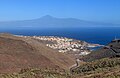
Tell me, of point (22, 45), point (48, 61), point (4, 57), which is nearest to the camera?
point (4, 57)

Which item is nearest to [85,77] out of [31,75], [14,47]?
[31,75]

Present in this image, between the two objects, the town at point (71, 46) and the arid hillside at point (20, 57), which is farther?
the town at point (71, 46)

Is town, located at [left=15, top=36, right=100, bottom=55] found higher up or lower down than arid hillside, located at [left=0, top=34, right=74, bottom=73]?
lower down

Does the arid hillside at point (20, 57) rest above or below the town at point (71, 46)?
above

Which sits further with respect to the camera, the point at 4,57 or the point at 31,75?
the point at 4,57

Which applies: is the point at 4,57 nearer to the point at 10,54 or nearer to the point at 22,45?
the point at 10,54

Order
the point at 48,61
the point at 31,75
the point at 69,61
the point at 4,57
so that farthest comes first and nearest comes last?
1. the point at 69,61
2. the point at 48,61
3. the point at 4,57
4. the point at 31,75

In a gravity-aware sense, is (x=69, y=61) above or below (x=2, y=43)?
below

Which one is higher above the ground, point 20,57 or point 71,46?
point 20,57

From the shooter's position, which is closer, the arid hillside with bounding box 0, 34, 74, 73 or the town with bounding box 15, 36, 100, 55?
the arid hillside with bounding box 0, 34, 74, 73

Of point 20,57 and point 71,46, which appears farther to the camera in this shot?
point 71,46
